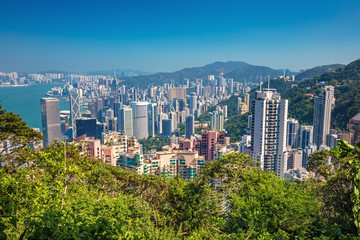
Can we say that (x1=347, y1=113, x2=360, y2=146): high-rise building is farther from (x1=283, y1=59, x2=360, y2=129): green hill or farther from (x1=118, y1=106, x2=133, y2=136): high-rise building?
(x1=118, y1=106, x2=133, y2=136): high-rise building

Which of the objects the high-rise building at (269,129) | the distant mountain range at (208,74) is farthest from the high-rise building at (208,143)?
the distant mountain range at (208,74)

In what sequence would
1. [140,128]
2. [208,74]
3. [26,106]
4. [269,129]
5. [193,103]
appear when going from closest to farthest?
[269,129] < [140,128] < [26,106] < [193,103] < [208,74]

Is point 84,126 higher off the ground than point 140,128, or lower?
higher

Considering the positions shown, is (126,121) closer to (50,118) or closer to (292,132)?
(50,118)

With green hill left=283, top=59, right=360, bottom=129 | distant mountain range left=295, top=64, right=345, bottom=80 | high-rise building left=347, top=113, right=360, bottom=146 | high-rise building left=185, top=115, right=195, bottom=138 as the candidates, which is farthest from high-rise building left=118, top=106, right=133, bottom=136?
distant mountain range left=295, top=64, right=345, bottom=80

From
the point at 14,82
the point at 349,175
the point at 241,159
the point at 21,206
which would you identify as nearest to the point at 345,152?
the point at 349,175

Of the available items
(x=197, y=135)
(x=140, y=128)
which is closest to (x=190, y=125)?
(x=197, y=135)
